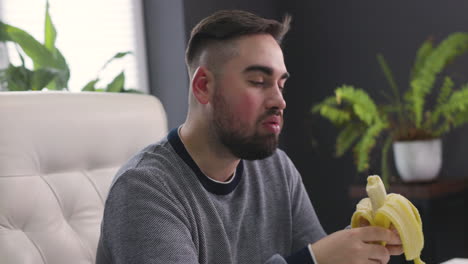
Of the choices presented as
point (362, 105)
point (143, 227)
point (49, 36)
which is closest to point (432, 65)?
point (362, 105)

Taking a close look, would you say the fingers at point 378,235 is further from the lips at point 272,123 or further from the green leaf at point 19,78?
the green leaf at point 19,78

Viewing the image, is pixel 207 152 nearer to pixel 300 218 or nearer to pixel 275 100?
pixel 275 100

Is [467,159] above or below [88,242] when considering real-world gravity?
below

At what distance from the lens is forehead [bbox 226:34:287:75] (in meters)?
1.48

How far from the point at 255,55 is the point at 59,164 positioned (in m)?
0.52

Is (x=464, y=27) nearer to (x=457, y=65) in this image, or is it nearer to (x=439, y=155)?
(x=457, y=65)

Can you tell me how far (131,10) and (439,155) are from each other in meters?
1.85

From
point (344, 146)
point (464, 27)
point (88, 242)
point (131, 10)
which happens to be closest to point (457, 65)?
point (464, 27)

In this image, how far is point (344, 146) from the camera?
12.2ft

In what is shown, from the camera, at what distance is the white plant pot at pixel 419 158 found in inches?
135

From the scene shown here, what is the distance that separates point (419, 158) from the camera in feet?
11.2

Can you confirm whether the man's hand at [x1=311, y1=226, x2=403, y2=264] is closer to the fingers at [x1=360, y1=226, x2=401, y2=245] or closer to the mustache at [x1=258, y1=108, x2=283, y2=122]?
the fingers at [x1=360, y1=226, x2=401, y2=245]

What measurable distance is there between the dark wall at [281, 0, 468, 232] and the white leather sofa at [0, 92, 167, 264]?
2.59 metres

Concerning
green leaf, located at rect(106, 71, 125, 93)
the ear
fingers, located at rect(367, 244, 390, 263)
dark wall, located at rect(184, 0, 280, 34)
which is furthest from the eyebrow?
dark wall, located at rect(184, 0, 280, 34)
